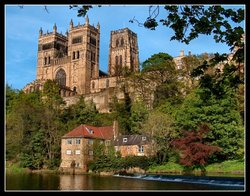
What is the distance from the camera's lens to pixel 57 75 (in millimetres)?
95375

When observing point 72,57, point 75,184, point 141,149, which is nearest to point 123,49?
point 72,57

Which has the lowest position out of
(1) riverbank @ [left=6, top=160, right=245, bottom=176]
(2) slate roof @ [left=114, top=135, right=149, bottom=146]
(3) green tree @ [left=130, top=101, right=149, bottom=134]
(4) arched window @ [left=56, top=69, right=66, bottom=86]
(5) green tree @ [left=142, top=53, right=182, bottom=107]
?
(1) riverbank @ [left=6, top=160, right=245, bottom=176]

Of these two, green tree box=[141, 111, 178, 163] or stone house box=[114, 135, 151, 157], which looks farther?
stone house box=[114, 135, 151, 157]

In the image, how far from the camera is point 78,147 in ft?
135

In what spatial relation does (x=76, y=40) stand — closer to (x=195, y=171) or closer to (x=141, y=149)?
(x=141, y=149)

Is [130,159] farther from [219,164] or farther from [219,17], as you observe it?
[219,17]

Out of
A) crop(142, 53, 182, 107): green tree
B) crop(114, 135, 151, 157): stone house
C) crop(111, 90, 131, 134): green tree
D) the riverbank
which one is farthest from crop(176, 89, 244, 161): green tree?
crop(111, 90, 131, 134): green tree

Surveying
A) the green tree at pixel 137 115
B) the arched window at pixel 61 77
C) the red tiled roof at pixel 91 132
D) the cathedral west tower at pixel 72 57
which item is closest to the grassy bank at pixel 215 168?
the red tiled roof at pixel 91 132

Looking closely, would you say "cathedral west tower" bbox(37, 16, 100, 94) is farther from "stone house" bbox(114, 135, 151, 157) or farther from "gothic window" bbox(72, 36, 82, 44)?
"stone house" bbox(114, 135, 151, 157)

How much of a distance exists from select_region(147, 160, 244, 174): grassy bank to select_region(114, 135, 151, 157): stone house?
3911mm

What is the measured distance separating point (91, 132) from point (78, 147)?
7.87 feet

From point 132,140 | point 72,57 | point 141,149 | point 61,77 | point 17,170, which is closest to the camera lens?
point 17,170

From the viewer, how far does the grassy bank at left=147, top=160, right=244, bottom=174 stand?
31422 mm

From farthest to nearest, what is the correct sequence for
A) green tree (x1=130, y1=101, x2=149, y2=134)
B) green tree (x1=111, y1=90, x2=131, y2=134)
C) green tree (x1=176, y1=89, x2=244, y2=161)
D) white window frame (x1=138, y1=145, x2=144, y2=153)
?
green tree (x1=111, y1=90, x2=131, y2=134), green tree (x1=130, y1=101, x2=149, y2=134), white window frame (x1=138, y1=145, x2=144, y2=153), green tree (x1=176, y1=89, x2=244, y2=161)
